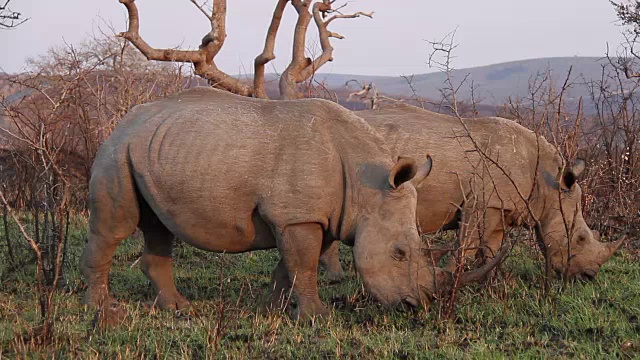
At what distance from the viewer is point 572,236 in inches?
290

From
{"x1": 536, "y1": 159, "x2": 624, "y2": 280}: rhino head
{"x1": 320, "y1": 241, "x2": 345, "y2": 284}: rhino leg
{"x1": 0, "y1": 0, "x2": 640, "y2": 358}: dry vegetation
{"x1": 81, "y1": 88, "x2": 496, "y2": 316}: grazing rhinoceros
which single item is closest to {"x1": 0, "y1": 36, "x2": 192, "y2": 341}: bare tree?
{"x1": 0, "y1": 0, "x2": 640, "y2": 358}: dry vegetation

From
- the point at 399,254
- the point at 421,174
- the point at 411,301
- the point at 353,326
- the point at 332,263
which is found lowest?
the point at 332,263

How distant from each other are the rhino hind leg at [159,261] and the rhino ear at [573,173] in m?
3.57

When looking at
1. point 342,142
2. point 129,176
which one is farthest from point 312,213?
point 129,176

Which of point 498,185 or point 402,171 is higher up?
point 402,171

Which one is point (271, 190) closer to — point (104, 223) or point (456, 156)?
point (104, 223)

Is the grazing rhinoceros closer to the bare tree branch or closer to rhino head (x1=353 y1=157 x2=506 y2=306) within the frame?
rhino head (x1=353 y1=157 x2=506 y2=306)

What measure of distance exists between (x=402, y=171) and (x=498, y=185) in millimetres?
1836

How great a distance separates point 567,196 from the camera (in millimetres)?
7668

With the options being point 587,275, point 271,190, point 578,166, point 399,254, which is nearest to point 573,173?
point 578,166

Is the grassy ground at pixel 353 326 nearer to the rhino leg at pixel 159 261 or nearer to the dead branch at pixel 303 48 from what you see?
the rhino leg at pixel 159 261

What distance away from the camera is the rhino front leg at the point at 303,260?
6.16 meters

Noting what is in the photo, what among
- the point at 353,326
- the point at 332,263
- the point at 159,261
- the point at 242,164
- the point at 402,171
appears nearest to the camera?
the point at 353,326

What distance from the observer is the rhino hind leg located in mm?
6961
